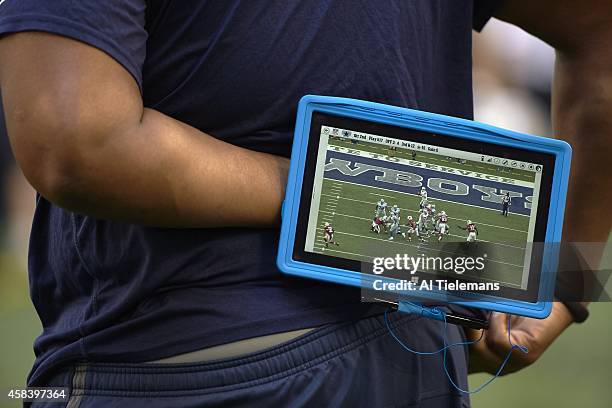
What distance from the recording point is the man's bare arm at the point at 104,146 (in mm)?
1009

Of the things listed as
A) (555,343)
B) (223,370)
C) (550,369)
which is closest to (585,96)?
(223,370)

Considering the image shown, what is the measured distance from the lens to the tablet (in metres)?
1.13

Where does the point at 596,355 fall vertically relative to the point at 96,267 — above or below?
below

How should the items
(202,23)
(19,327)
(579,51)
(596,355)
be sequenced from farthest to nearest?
1. (19,327)
2. (596,355)
3. (579,51)
4. (202,23)

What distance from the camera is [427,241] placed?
1.15m

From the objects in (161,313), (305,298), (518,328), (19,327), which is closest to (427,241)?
(305,298)

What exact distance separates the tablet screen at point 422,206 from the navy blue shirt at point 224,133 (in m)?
0.07

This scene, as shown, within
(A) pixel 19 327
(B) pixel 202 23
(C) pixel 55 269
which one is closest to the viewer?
(B) pixel 202 23

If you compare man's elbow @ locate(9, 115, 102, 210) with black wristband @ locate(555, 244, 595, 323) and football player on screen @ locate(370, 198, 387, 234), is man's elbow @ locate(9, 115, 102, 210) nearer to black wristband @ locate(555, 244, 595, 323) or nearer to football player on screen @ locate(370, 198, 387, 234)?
football player on screen @ locate(370, 198, 387, 234)

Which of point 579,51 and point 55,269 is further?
point 579,51

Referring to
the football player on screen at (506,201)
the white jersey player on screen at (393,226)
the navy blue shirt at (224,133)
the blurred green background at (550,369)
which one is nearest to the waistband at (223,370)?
the navy blue shirt at (224,133)

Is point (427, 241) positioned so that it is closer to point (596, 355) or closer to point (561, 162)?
point (561, 162)

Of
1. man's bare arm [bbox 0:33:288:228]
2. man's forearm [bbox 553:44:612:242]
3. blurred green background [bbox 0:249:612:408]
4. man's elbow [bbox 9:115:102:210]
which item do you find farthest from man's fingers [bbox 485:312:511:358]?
blurred green background [bbox 0:249:612:408]

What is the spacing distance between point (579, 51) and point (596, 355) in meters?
3.86
